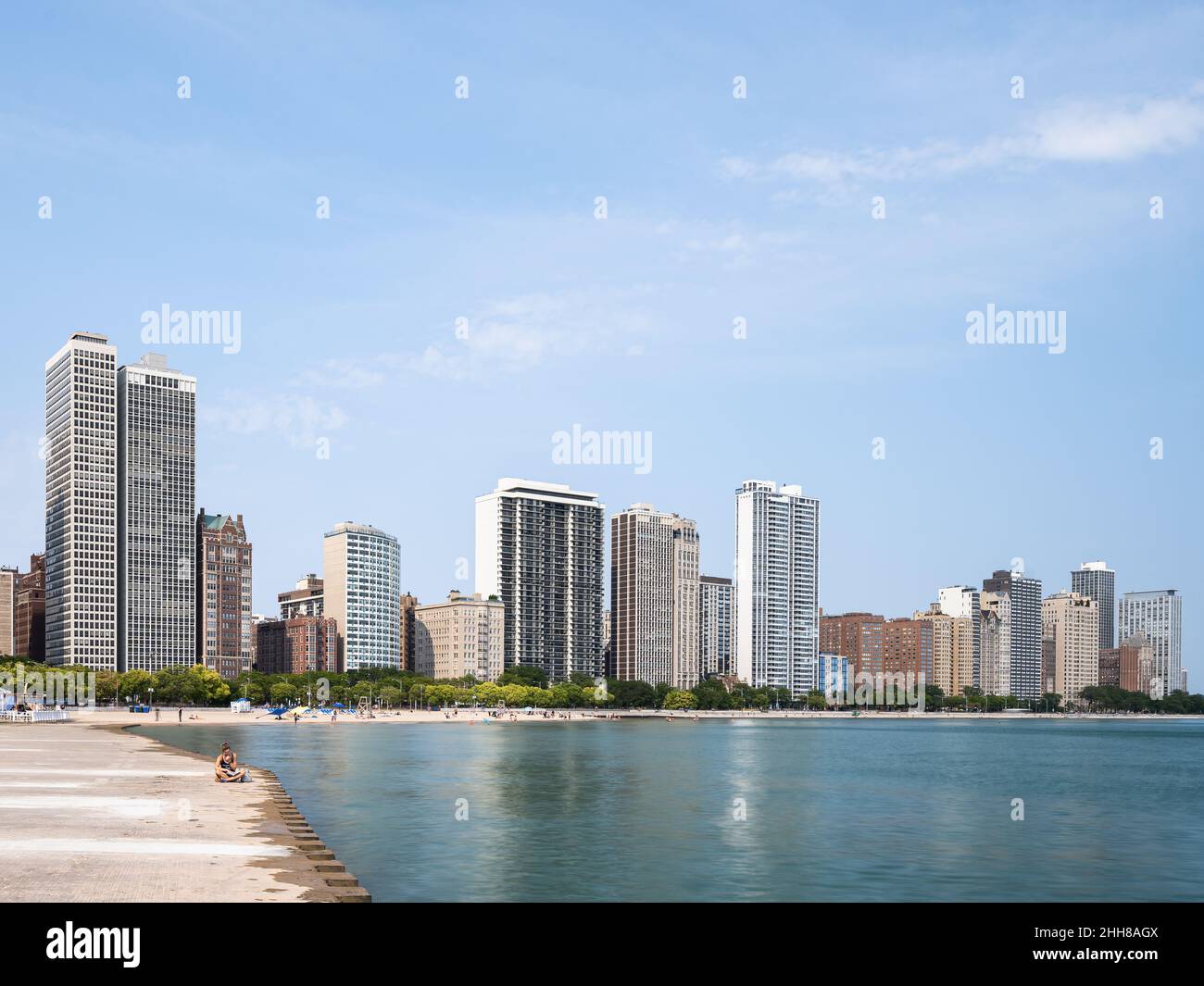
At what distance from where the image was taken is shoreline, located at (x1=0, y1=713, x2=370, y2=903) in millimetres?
29609

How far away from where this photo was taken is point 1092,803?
79938 millimetres

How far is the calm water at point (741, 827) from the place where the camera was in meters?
42.8

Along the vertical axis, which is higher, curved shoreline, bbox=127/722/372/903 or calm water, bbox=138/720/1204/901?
curved shoreline, bbox=127/722/372/903

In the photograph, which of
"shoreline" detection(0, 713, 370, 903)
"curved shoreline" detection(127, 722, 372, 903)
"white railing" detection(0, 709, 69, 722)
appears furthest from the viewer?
"white railing" detection(0, 709, 69, 722)

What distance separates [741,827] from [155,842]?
3049 centimetres

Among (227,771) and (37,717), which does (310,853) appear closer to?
(227,771)

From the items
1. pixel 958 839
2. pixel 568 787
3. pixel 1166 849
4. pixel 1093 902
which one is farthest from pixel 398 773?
pixel 1093 902

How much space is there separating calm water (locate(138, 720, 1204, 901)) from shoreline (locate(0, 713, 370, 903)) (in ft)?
11.2

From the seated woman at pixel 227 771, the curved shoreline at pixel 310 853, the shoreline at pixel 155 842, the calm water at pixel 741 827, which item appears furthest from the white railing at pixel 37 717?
the curved shoreline at pixel 310 853

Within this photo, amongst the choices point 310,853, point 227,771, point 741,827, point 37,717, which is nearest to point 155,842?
point 310,853

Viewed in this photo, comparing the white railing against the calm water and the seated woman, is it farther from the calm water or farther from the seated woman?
the seated woman

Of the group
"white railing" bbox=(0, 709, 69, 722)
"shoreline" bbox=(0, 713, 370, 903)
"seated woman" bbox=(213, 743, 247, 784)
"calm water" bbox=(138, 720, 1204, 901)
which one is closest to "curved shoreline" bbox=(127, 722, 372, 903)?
"shoreline" bbox=(0, 713, 370, 903)

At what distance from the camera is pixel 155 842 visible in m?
37.5
